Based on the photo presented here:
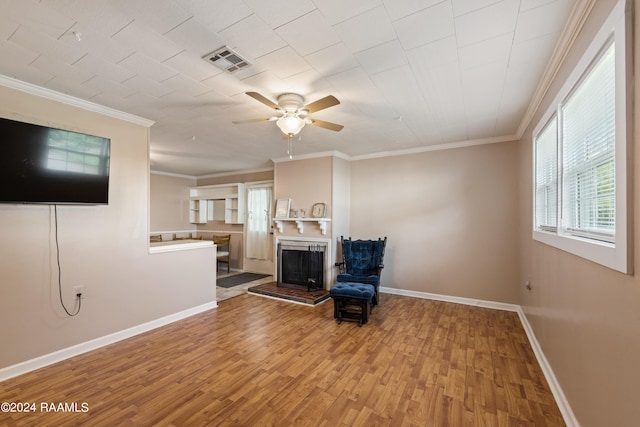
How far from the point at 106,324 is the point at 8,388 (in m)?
0.83

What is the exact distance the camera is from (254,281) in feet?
19.2

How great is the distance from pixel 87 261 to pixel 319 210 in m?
3.34

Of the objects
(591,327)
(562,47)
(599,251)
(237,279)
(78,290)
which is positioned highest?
(562,47)

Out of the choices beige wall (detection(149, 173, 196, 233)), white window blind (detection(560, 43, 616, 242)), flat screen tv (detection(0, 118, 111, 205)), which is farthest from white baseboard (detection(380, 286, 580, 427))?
beige wall (detection(149, 173, 196, 233))

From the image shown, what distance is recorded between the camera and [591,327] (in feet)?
5.08

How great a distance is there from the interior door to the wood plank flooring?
297cm

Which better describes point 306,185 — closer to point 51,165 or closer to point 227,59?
point 227,59

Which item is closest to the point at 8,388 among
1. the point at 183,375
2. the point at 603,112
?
the point at 183,375

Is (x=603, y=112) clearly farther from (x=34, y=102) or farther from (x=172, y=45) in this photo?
(x=34, y=102)

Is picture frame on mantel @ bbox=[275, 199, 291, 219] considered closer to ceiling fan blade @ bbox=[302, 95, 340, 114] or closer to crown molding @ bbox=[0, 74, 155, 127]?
crown molding @ bbox=[0, 74, 155, 127]

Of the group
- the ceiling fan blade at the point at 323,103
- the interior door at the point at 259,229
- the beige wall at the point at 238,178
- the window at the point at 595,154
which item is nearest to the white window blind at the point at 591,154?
the window at the point at 595,154

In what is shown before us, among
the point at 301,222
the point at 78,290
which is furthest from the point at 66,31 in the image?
the point at 301,222

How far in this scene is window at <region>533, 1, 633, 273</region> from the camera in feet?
3.88

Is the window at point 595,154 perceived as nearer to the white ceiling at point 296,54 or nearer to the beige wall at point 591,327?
the beige wall at point 591,327
